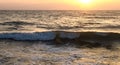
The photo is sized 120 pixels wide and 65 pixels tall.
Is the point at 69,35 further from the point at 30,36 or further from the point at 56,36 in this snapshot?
the point at 30,36

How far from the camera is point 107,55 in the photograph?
1220 centimetres

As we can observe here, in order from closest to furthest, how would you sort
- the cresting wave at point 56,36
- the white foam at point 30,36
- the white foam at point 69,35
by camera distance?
the cresting wave at point 56,36, the white foam at point 30,36, the white foam at point 69,35

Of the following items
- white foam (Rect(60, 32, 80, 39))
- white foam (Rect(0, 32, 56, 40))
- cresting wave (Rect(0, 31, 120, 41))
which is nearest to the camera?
cresting wave (Rect(0, 31, 120, 41))

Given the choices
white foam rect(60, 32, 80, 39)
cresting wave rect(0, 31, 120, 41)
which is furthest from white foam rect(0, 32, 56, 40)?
white foam rect(60, 32, 80, 39)

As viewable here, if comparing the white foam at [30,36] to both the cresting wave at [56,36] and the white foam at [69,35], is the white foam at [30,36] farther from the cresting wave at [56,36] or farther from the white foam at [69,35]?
the white foam at [69,35]

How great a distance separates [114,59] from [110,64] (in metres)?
0.98

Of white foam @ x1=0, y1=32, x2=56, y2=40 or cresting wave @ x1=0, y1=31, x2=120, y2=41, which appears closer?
cresting wave @ x1=0, y1=31, x2=120, y2=41

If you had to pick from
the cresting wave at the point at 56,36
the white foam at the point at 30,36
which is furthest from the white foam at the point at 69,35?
the white foam at the point at 30,36

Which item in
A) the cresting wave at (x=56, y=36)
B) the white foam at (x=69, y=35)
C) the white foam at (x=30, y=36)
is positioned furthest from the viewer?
the white foam at (x=69, y=35)

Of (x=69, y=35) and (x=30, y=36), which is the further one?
(x=69, y=35)

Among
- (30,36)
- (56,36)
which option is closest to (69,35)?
(56,36)

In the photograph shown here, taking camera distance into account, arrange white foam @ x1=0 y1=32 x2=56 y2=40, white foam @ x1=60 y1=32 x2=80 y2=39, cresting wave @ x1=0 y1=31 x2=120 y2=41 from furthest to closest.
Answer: white foam @ x1=60 y1=32 x2=80 y2=39 < white foam @ x1=0 y1=32 x2=56 y2=40 < cresting wave @ x1=0 y1=31 x2=120 y2=41

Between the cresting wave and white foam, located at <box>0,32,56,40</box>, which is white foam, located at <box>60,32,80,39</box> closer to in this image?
the cresting wave

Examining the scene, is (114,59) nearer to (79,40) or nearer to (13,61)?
(13,61)
